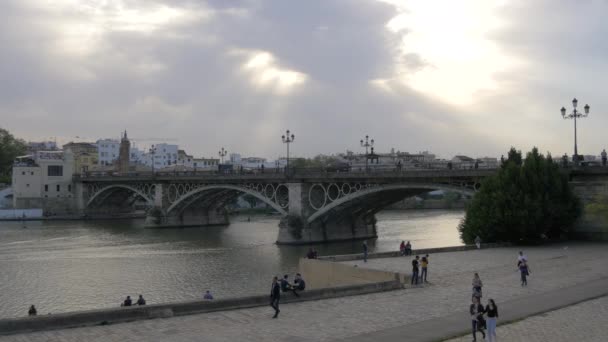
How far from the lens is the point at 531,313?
18297 millimetres

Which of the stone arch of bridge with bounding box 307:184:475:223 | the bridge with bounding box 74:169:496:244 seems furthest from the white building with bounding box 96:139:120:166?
the stone arch of bridge with bounding box 307:184:475:223

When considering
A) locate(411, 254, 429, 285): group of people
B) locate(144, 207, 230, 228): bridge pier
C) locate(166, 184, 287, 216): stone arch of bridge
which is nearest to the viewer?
locate(411, 254, 429, 285): group of people

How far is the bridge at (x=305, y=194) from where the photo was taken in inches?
2037

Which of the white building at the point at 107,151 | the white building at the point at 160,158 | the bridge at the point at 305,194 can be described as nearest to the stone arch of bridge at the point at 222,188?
the bridge at the point at 305,194

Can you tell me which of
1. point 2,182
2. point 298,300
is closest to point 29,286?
point 298,300

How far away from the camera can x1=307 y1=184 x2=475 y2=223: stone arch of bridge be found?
47731 mm

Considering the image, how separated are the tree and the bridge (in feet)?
22.0

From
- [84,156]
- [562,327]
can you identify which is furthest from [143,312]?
[84,156]

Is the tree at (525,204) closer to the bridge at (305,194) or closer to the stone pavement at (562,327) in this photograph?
the bridge at (305,194)

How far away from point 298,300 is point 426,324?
197 inches

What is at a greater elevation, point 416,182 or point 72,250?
point 416,182

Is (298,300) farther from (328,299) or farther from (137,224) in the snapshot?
(137,224)

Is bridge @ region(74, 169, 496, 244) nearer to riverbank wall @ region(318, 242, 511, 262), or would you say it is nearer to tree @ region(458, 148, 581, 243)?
tree @ region(458, 148, 581, 243)

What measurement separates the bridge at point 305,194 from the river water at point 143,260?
9.69 feet
